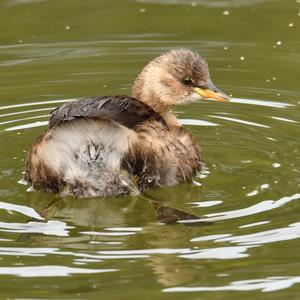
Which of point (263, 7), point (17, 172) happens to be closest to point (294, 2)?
point (263, 7)

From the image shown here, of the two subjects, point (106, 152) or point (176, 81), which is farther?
point (176, 81)

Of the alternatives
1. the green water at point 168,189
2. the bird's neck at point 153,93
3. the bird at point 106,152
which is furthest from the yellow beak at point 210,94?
the bird at point 106,152

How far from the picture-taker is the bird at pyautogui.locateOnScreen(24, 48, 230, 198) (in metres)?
7.08

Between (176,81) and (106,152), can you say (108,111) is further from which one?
(176,81)

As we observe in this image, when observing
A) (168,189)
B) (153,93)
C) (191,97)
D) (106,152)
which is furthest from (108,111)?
(191,97)

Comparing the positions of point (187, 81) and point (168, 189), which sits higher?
point (187, 81)

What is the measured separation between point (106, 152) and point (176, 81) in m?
1.40

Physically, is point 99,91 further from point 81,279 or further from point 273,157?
point 81,279

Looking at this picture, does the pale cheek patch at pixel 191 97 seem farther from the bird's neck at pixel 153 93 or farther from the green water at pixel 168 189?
the green water at pixel 168 189

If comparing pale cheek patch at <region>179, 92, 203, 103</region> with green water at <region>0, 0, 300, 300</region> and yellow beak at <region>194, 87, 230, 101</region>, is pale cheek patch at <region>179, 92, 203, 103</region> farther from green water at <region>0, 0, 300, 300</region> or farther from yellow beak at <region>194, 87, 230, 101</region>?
green water at <region>0, 0, 300, 300</region>

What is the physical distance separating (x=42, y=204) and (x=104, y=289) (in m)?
1.55

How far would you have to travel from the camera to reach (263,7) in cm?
1189

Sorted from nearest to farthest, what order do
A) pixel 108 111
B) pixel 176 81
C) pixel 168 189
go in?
pixel 108 111
pixel 168 189
pixel 176 81

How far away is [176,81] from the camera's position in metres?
8.34
